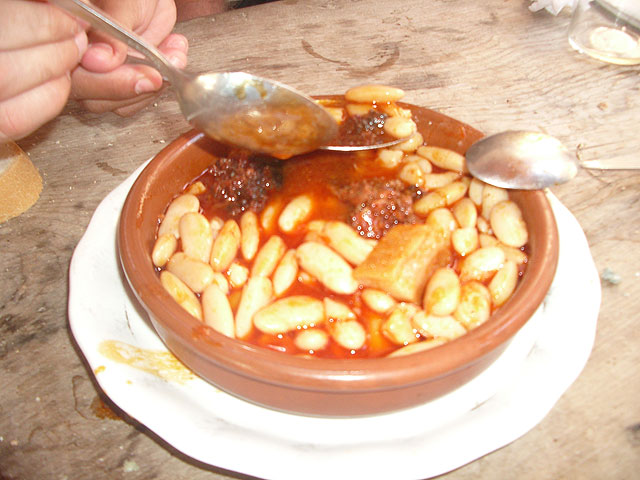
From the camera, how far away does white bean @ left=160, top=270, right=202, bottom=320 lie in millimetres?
734

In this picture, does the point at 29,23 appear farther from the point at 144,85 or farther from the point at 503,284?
the point at 503,284

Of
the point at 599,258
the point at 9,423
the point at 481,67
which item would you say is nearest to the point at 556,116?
the point at 481,67

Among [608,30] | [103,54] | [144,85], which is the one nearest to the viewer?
[103,54]

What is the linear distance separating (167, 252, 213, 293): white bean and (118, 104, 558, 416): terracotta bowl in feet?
0.13

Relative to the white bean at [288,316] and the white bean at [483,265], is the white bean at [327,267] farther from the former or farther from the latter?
the white bean at [483,265]

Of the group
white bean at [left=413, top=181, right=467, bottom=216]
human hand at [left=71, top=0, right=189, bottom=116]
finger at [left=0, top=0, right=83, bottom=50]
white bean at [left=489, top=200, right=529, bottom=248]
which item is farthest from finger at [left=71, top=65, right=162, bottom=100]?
white bean at [left=489, top=200, right=529, bottom=248]

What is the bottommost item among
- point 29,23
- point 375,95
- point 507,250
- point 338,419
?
point 338,419

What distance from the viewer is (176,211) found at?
874mm

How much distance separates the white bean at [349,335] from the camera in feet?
2.33

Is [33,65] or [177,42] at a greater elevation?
[33,65]

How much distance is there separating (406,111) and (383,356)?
0.47m

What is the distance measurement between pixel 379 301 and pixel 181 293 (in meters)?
0.25

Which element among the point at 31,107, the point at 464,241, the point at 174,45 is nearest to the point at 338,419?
the point at 464,241

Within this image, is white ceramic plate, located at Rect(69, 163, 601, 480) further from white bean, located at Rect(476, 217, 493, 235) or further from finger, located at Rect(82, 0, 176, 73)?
finger, located at Rect(82, 0, 176, 73)
